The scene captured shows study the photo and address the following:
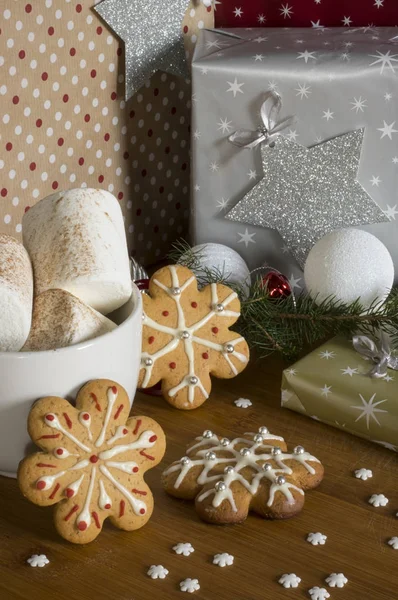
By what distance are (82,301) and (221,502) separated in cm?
19

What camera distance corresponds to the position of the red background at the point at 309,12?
37.0 inches

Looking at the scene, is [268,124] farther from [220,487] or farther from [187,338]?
[220,487]

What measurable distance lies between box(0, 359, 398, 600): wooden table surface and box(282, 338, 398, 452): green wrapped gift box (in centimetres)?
2

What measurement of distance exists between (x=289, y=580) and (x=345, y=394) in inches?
8.4

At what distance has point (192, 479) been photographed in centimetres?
63

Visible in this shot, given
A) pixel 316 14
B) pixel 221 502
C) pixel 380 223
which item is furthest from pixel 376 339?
pixel 316 14

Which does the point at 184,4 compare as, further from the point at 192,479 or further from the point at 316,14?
the point at 192,479

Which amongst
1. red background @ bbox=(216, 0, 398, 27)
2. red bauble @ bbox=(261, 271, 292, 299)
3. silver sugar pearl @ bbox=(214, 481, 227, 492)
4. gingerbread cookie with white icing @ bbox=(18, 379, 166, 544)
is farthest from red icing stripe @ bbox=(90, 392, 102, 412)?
red background @ bbox=(216, 0, 398, 27)

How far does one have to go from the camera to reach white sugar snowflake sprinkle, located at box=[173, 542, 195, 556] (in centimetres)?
57

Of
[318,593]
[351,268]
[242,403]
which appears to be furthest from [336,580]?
[351,268]

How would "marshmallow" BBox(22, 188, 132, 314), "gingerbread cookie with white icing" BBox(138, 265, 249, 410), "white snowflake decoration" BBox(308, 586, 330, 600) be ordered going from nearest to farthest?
"white snowflake decoration" BBox(308, 586, 330, 600) → "marshmallow" BBox(22, 188, 132, 314) → "gingerbread cookie with white icing" BBox(138, 265, 249, 410)

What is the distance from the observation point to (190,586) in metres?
0.54

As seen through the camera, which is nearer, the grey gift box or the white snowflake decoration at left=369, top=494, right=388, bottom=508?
the white snowflake decoration at left=369, top=494, right=388, bottom=508

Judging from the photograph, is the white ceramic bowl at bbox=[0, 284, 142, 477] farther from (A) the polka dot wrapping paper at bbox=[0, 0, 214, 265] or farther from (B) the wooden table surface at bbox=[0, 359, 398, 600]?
(A) the polka dot wrapping paper at bbox=[0, 0, 214, 265]
